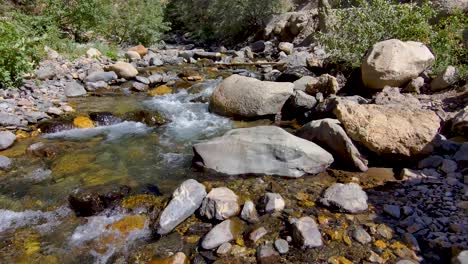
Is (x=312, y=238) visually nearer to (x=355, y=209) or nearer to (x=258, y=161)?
(x=355, y=209)

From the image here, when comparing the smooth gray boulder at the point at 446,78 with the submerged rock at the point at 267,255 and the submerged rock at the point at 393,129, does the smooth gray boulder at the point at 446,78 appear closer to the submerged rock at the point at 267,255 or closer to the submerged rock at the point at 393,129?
the submerged rock at the point at 393,129

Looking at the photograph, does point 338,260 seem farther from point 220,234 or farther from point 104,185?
point 104,185

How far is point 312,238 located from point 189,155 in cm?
268

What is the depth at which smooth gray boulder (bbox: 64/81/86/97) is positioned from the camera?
872cm

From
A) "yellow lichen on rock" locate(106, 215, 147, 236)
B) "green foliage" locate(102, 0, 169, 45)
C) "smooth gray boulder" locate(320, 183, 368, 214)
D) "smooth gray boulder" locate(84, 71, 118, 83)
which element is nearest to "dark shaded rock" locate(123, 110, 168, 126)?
"smooth gray boulder" locate(84, 71, 118, 83)

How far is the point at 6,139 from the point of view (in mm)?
5828

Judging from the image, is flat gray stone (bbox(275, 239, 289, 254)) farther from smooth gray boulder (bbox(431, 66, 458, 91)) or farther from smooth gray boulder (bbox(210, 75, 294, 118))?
smooth gray boulder (bbox(431, 66, 458, 91))

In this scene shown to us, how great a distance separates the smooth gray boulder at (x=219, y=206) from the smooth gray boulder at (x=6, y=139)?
Result: 12.1 ft

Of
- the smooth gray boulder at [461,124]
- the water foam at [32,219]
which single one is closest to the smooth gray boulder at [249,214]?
the water foam at [32,219]

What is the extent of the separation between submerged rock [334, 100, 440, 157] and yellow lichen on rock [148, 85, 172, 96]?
17.2 ft

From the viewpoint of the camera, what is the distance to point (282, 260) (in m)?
3.29

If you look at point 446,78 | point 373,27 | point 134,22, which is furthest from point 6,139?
point 134,22

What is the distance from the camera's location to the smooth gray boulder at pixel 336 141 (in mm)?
4875

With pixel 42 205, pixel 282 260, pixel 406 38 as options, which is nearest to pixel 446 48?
pixel 406 38
